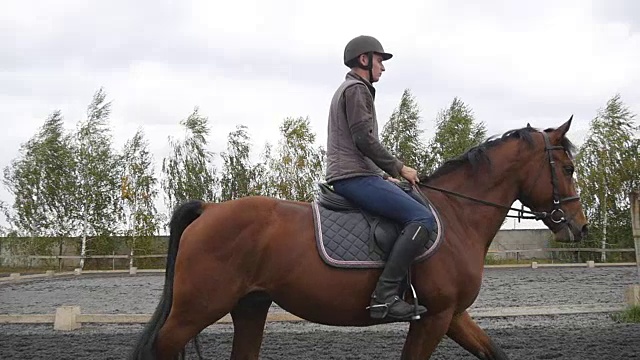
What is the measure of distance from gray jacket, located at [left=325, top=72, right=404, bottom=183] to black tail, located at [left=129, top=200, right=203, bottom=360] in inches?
44.3

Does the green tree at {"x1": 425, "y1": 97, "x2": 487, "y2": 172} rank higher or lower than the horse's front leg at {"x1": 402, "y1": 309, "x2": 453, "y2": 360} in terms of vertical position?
higher

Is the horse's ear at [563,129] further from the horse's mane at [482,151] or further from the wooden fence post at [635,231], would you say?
the wooden fence post at [635,231]

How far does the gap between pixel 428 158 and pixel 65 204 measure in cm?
2163

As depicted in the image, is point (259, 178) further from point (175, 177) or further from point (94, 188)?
point (94, 188)

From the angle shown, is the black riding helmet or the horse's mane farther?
the horse's mane

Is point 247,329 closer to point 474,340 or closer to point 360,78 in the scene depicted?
point 474,340

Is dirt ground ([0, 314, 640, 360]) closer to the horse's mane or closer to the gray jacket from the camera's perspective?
the horse's mane

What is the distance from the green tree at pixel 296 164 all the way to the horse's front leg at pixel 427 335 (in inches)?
1377

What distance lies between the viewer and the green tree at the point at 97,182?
122ft

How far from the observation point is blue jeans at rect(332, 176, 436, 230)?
4.96 metres

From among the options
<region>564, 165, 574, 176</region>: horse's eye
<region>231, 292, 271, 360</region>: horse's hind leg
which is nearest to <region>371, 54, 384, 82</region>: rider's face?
<region>564, 165, 574, 176</region>: horse's eye

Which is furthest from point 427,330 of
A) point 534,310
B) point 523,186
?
point 534,310

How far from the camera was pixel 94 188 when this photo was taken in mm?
37281

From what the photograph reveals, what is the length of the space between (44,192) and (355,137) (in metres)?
35.3
